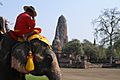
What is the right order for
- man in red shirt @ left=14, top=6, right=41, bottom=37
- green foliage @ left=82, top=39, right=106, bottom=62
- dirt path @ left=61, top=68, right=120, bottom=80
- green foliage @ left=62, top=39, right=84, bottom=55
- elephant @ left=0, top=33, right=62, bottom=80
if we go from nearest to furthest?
elephant @ left=0, top=33, right=62, bottom=80
man in red shirt @ left=14, top=6, right=41, bottom=37
dirt path @ left=61, top=68, right=120, bottom=80
green foliage @ left=62, top=39, right=84, bottom=55
green foliage @ left=82, top=39, right=106, bottom=62

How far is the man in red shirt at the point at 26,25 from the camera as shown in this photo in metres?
5.35

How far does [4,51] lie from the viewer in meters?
5.61

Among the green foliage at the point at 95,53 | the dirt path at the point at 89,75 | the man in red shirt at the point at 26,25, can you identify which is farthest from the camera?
the green foliage at the point at 95,53

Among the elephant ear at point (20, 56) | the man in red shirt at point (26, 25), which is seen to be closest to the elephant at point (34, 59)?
the elephant ear at point (20, 56)

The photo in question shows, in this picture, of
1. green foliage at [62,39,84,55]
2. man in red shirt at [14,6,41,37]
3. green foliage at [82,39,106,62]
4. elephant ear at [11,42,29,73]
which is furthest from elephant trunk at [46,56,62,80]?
green foliage at [82,39,106,62]

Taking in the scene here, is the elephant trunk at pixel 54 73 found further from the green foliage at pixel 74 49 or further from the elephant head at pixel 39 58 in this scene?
the green foliage at pixel 74 49

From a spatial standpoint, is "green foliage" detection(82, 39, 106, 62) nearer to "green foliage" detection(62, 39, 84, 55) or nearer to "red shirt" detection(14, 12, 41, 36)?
"green foliage" detection(62, 39, 84, 55)

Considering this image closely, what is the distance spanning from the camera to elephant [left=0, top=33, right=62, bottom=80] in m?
5.04

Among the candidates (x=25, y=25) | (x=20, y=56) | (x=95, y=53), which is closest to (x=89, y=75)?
(x=25, y=25)

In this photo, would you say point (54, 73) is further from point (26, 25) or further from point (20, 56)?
point (26, 25)

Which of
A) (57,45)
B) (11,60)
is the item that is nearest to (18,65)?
(11,60)

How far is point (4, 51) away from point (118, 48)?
203 feet

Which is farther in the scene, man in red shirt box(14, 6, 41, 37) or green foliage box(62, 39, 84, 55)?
green foliage box(62, 39, 84, 55)

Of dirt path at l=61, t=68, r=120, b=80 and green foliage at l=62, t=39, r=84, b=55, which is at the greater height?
green foliage at l=62, t=39, r=84, b=55
